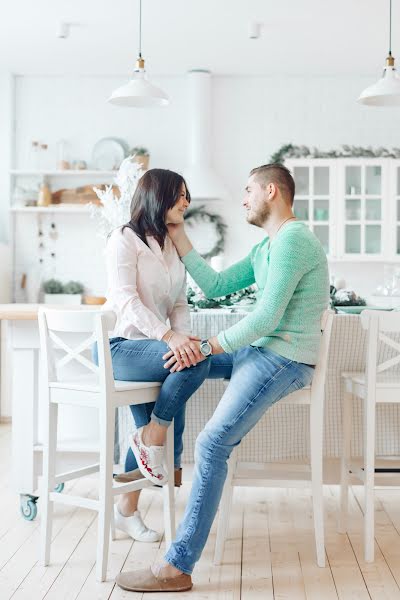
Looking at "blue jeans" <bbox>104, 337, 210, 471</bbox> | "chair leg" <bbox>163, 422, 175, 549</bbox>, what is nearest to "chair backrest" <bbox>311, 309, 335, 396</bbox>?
"blue jeans" <bbox>104, 337, 210, 471</bbox>

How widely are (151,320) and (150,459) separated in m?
0.46

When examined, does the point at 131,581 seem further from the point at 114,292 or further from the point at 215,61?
the point at 215,61

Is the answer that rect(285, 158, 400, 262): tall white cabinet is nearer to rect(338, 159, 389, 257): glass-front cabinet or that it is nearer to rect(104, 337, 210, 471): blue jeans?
rect(338, 159, 389, 257): glass-front cabinet

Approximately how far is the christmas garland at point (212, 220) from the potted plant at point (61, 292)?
3.50 ft

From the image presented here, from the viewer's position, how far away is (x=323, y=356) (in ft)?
9.09

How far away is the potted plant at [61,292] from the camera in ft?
21.5

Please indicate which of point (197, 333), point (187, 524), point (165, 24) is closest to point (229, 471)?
point (187, 524)

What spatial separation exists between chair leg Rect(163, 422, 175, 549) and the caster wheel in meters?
0.71

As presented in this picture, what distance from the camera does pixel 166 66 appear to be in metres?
6.52

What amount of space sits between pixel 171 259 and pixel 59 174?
12.8 ft

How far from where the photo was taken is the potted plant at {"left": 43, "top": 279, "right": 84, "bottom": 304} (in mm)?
6562

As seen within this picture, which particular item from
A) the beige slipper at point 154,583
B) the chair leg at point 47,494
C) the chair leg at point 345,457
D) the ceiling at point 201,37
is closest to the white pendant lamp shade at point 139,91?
the ceiling at point 201,37

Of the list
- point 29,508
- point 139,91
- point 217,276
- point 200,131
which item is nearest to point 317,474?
point 217,276

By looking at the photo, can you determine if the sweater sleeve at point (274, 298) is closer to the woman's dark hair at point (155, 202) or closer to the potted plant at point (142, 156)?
the woman's dark hair at point (155, 202)
